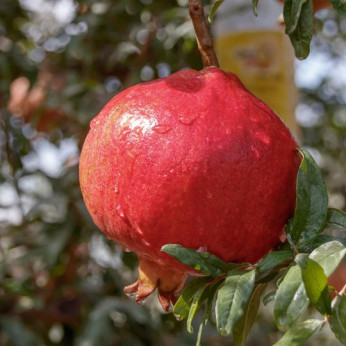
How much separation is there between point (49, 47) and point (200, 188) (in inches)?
59.4

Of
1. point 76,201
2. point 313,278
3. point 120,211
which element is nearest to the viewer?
point 313,278

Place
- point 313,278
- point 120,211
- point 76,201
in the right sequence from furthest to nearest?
point 76,201 < point 120,211 < point 313,278

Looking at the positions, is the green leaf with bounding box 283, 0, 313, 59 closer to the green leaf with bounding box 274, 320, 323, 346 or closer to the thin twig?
the thin twig

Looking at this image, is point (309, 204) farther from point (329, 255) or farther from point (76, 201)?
point (76, 201)

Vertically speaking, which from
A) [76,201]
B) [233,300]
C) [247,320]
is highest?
[233,300]

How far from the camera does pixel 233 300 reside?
64cm

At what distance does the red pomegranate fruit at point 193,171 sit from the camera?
2.27 feet

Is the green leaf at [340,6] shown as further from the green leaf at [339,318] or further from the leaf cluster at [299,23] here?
the green leaf at [339,318]

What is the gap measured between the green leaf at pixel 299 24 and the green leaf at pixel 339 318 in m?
0.26

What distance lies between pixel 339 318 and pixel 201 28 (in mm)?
328

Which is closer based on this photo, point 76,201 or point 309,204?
point 309,204

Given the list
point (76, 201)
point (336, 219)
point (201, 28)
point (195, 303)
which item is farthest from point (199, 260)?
point (76, 201)

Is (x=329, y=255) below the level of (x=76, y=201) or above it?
above

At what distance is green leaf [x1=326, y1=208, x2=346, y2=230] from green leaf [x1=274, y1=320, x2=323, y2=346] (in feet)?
0.38
